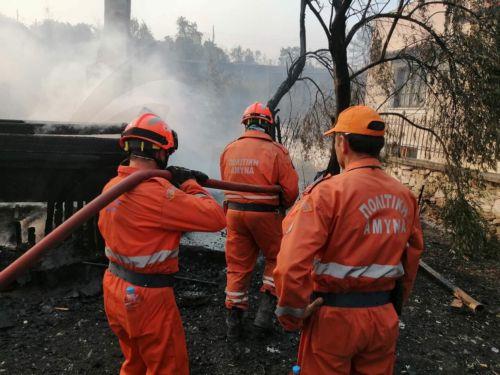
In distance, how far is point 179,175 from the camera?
2.45 metres

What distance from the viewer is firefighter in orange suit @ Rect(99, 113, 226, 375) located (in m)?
Result: 2.22

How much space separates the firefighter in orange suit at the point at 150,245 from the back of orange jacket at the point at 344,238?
65cm

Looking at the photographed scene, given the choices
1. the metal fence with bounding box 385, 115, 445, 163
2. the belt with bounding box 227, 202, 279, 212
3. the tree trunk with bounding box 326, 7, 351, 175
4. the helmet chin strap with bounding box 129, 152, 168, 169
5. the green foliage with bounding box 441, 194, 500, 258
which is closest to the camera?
the helmet chin strap with bounding box 129, 152, 168, 169

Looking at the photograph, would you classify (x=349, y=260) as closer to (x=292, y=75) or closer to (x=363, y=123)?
(x=363, y=123)

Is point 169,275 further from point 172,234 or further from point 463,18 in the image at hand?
point 463,18

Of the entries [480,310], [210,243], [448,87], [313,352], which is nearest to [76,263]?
[210,243]

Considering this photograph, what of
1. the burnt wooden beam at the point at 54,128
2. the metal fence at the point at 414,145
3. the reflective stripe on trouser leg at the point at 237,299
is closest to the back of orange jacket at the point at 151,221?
the reflective stripe on trouser leg at the point at 237,299

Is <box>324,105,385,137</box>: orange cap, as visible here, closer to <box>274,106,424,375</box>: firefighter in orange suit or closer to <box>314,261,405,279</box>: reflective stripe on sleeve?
<box>274,106,424,375</box>: firefighter in orange suit

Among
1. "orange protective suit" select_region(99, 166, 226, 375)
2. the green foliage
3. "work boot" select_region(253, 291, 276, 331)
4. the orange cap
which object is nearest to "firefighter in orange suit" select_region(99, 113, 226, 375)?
"orange protective suit" select_region(99, 166, 226, 375)

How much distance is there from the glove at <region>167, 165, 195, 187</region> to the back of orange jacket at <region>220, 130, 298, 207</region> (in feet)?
4.32

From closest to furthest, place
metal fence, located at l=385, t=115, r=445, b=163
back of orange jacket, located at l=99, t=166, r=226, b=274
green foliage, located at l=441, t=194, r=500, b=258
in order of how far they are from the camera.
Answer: back of orange jacket, located at l=99, t=166, r=226, b=274 → green foliage, located at l=441, t=194, r=500, b=258 → metal fence, located at l=385, t=115, r=445, b=163

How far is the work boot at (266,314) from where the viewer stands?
12.6 feet

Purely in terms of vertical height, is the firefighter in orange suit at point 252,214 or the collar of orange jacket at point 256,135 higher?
the collar of orange jacket at point 256,135

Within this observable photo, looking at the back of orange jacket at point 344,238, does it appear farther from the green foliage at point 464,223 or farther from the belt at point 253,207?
the green foliage at point 464,223
